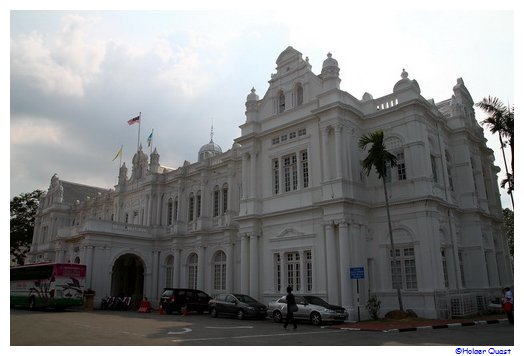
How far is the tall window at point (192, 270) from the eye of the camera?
32562 mm

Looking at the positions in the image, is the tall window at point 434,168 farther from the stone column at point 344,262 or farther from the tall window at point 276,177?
the tall window at point 276,177

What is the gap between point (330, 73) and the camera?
23438mm

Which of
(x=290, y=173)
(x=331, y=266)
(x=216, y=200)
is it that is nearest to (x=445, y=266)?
(x=331, y=266)

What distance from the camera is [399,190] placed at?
21.8 meters

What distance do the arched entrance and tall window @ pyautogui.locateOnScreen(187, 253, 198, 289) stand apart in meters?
6.47

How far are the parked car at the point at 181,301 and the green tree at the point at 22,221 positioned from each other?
3439 centimetres

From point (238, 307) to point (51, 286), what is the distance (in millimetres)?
13238

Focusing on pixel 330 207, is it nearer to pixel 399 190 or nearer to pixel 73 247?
pixel 399 190

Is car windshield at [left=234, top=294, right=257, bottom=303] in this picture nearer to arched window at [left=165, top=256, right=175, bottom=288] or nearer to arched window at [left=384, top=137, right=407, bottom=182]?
arched window at [left=384, top=137, right=407, bottom=182]

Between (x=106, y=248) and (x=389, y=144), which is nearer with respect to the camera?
(x=389, y=144)

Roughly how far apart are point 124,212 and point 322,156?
2367 centimetres

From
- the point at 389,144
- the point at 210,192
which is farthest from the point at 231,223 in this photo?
the point at 389,144

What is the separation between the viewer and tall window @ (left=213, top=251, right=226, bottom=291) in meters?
30.2

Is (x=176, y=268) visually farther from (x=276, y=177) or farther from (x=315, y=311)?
(x=315, y=311)
